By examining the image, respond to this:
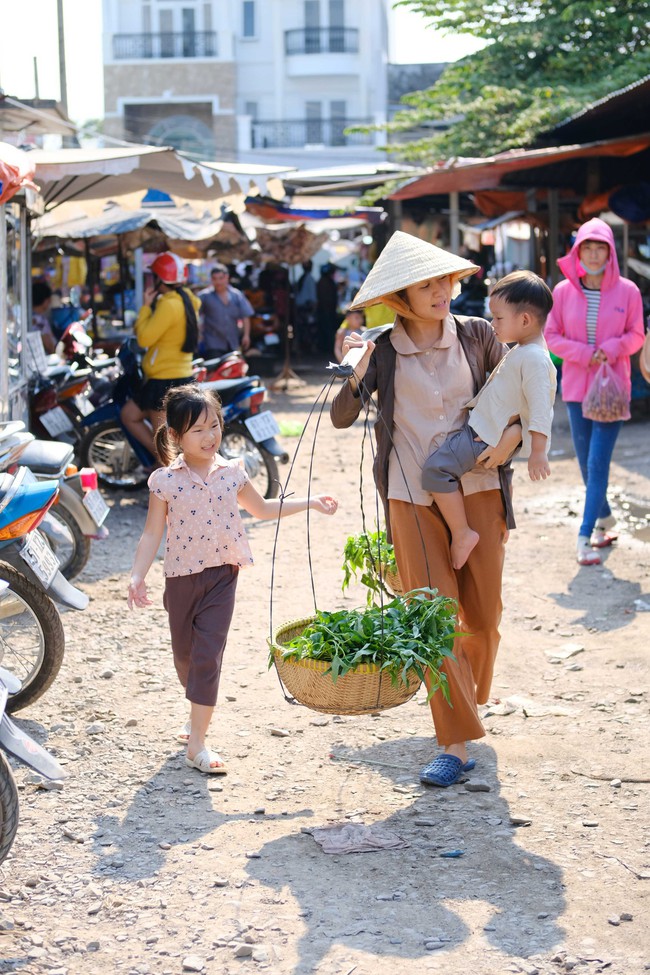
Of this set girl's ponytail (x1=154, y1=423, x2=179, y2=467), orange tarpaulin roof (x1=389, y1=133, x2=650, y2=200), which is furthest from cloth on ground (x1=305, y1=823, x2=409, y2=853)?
orange tarpaulin roof (x1=389, y1=133, x2=650, y2=200)

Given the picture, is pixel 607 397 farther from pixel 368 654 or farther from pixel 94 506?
pixel 368 654

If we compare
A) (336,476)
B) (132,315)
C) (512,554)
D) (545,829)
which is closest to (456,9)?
(132,315)

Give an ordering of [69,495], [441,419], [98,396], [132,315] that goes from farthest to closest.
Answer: [132,315], [98,396], [69,495], [441,419]

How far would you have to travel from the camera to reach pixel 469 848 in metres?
3.86

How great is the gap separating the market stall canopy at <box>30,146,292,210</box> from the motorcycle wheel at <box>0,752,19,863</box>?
237 inches

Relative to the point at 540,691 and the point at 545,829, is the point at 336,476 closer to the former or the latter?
the point at 540,691

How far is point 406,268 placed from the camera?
407 cm

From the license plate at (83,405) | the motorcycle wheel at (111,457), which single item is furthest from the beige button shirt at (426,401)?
the license plate at (83,405)

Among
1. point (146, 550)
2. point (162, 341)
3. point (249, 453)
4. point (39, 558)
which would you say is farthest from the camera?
point (249, 453)

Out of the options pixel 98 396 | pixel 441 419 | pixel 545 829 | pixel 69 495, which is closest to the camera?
pixel 545 829

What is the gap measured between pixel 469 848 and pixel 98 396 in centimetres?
730

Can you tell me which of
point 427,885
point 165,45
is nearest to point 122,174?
point 427,885

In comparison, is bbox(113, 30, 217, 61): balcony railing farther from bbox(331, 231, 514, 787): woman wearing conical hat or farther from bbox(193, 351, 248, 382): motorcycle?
bbox(331, 231, 514, 787): woman wearing conical hat

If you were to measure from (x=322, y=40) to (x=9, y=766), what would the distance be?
48.2m
